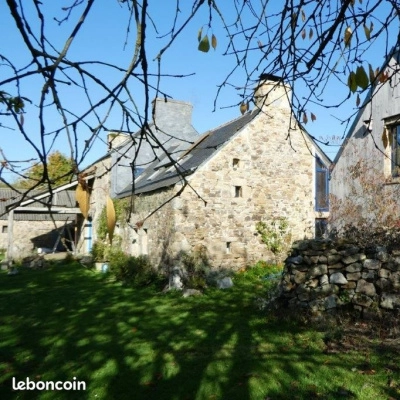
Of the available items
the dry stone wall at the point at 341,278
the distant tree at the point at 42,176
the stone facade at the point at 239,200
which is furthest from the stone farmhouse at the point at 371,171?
the distant tree at the point at 42,176

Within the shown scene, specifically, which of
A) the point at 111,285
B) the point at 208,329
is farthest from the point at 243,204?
the point at 208,329

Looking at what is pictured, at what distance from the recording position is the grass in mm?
4207

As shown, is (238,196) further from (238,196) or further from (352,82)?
(352,82)

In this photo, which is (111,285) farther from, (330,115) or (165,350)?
(330,115)

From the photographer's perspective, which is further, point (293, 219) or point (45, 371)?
point (293, 219)

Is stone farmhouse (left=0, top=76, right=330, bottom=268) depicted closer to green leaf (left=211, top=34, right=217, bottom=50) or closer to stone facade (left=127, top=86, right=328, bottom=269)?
stone facade (left=127, top=86, right=328, bottom=269)

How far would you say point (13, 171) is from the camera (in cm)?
126

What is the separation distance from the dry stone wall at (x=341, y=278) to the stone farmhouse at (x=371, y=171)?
108 cm

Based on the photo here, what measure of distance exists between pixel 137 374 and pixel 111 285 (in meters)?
6.95

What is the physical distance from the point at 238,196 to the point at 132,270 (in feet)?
13.9

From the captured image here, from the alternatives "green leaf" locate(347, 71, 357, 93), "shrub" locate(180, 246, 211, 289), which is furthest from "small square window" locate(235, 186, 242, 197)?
"green leaf" locate(347, 71, 357, 93)

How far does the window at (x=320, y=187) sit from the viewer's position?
13680mm

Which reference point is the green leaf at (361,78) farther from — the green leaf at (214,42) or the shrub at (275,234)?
the shrub at (275,234)

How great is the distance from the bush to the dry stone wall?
513 centimetres
